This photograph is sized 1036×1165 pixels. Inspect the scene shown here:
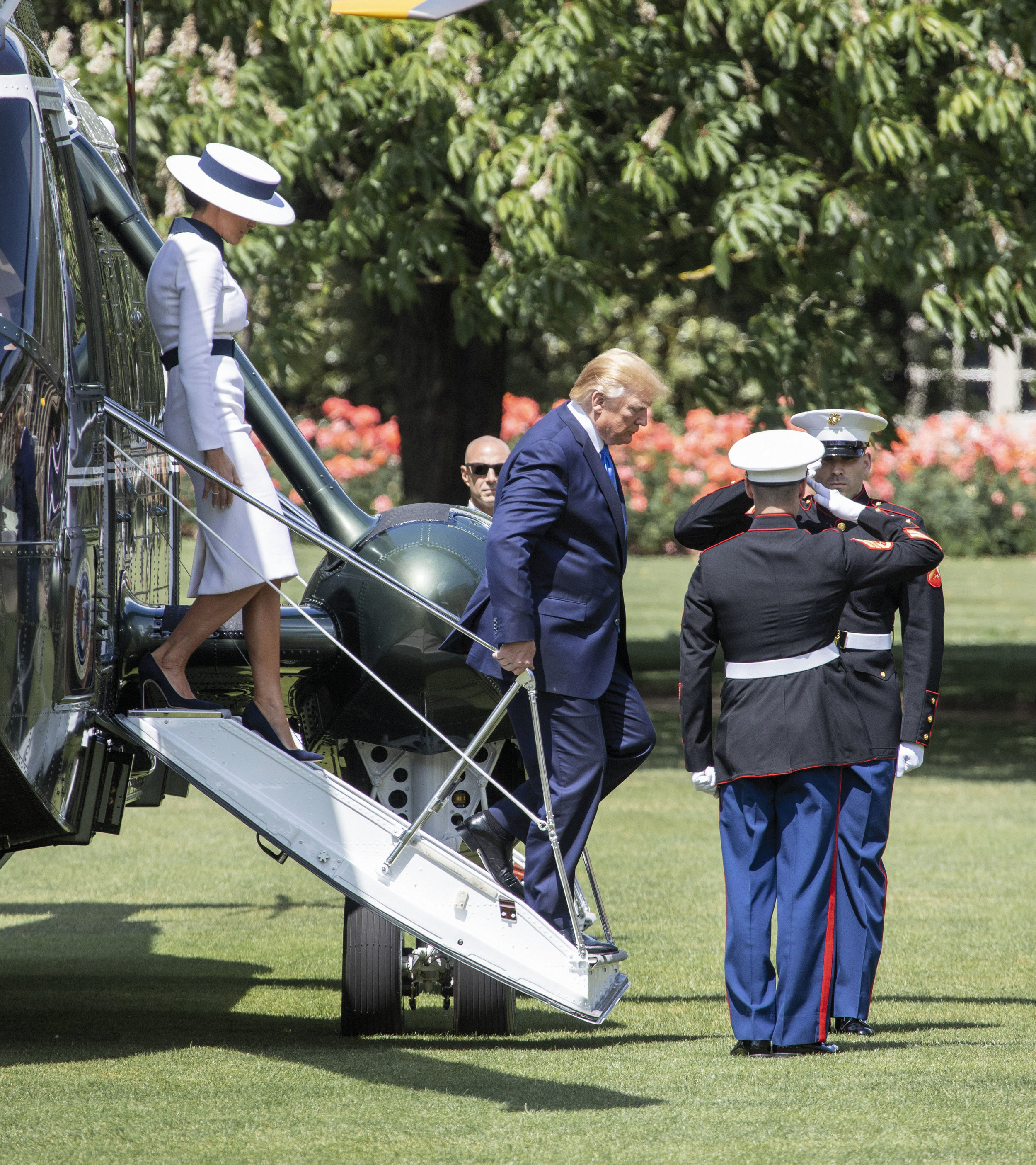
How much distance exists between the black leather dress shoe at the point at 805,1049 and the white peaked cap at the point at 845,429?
2.02 m

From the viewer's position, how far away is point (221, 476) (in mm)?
5773

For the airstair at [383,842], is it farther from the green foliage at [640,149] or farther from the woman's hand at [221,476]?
the green foliage at [640,149]

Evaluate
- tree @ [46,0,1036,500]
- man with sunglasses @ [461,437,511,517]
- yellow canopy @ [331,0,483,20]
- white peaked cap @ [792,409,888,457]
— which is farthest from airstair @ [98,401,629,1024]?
tree @ [46,0,1036,500]

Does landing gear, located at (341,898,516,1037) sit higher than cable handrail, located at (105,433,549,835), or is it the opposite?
cable handrail, located at (105,433,549,835)

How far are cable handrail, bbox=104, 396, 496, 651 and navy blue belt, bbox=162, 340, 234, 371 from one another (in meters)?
0.20

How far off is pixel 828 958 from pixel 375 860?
1.45 metres

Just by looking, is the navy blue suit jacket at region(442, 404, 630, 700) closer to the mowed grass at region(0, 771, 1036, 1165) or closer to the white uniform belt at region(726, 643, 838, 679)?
the white uniform belt at region(726, 643, 838, 679)

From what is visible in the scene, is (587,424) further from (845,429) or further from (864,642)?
(864,642)

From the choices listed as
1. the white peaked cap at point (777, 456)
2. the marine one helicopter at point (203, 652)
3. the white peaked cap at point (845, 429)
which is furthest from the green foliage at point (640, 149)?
the white peaked cap at point (777, 456)

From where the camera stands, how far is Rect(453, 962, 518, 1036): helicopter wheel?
6359mm

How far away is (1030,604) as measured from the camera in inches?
1029

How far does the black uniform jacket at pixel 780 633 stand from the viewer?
5754 mm

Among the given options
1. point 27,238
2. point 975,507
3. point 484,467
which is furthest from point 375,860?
point 975,507

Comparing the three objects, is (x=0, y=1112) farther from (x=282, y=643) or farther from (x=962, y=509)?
(x=962, y=509)
